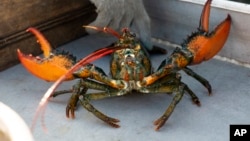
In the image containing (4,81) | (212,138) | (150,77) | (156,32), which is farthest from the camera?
(156,32)

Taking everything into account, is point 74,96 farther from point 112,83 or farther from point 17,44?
point 17,44

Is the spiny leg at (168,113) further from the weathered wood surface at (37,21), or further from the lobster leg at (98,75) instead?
the weathered wood surface at (37,21)

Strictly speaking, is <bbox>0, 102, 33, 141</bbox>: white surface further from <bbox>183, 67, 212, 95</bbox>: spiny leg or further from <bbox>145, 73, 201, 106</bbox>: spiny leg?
<bbox>183, 67, 212, 95</bbox>: spiny leg

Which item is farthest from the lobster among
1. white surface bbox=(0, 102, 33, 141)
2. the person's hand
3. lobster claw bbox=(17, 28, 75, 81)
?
white surface bbox=(0, 102, 33, 141)

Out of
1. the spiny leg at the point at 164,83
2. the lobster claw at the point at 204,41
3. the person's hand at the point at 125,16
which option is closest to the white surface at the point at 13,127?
the spiny leg at the point at 164,83

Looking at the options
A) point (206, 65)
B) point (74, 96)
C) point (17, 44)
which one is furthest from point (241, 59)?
point (17, 44)

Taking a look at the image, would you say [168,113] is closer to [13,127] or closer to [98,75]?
[98,75]
